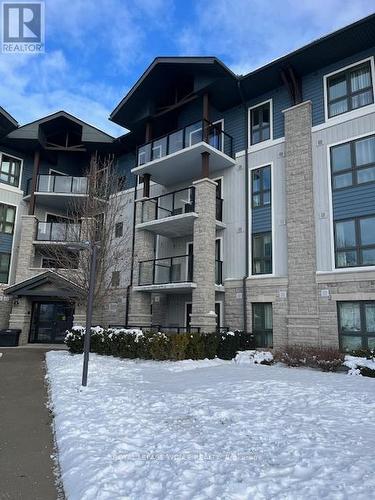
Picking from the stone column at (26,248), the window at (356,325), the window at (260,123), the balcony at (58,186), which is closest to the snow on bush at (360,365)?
the window at (356,325)

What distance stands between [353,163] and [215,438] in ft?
40.9

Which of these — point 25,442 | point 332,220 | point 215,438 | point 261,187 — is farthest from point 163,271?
point 215,438

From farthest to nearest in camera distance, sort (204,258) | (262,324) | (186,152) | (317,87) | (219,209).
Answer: (219,209) → (186,152) → (204,258) → (317,87) → (262,324)

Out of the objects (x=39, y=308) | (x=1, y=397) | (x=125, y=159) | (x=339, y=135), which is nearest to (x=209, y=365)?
(x=1, y=397)

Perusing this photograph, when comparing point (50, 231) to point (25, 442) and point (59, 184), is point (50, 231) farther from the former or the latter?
point (25, 442)

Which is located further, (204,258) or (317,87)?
(204,258)

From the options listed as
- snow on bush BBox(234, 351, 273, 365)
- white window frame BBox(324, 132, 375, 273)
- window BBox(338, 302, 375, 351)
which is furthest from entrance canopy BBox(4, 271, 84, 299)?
window BBox(338, 302, 375, 351)

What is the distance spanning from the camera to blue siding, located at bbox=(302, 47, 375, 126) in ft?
50.8

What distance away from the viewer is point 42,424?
19.8 ft

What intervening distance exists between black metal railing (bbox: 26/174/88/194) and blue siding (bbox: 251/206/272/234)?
11.2 m

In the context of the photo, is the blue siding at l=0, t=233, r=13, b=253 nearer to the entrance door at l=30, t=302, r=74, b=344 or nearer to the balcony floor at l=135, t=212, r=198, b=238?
the entrance door at l=30, t=302, r=74, b=344

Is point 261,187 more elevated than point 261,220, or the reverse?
point 261,187

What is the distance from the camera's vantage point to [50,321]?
2275cm

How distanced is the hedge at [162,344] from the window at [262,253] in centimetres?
283
